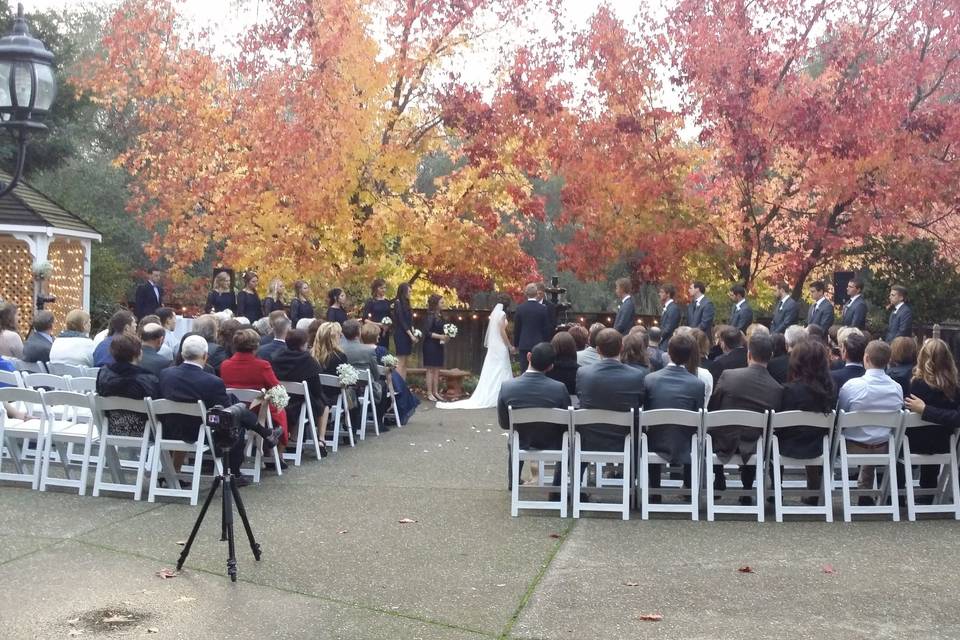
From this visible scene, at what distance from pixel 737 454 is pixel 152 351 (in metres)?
4.96

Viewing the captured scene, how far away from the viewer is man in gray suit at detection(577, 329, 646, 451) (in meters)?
8.24

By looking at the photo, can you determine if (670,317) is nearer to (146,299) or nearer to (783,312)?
(783,312)

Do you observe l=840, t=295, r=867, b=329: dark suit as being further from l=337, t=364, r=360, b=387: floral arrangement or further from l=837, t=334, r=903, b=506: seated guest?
l=337, t=364, r=360, b=387: floral arrangement

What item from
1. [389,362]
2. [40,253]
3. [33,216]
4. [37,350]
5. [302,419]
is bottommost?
[302,419]

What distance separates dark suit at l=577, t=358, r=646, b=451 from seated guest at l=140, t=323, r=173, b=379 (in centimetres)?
364

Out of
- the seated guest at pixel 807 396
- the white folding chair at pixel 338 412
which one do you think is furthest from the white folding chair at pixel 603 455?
the white folding chair at pixel 338 412

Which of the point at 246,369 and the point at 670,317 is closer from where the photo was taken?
the point at 246,369

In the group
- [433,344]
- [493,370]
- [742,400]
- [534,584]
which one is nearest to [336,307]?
[433,344]

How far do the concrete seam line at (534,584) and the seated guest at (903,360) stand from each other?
10.1 ft

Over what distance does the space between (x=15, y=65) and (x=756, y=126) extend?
11.2m

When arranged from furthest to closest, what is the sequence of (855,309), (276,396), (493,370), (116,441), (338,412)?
(493,370), (855,309), (338,412), (276,396), (116,441)

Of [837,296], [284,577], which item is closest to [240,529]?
[284,577]

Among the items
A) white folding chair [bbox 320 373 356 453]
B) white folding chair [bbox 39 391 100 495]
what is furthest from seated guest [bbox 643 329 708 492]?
white folding chair [bbox 39 391 100 495]

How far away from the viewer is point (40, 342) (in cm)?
1071
